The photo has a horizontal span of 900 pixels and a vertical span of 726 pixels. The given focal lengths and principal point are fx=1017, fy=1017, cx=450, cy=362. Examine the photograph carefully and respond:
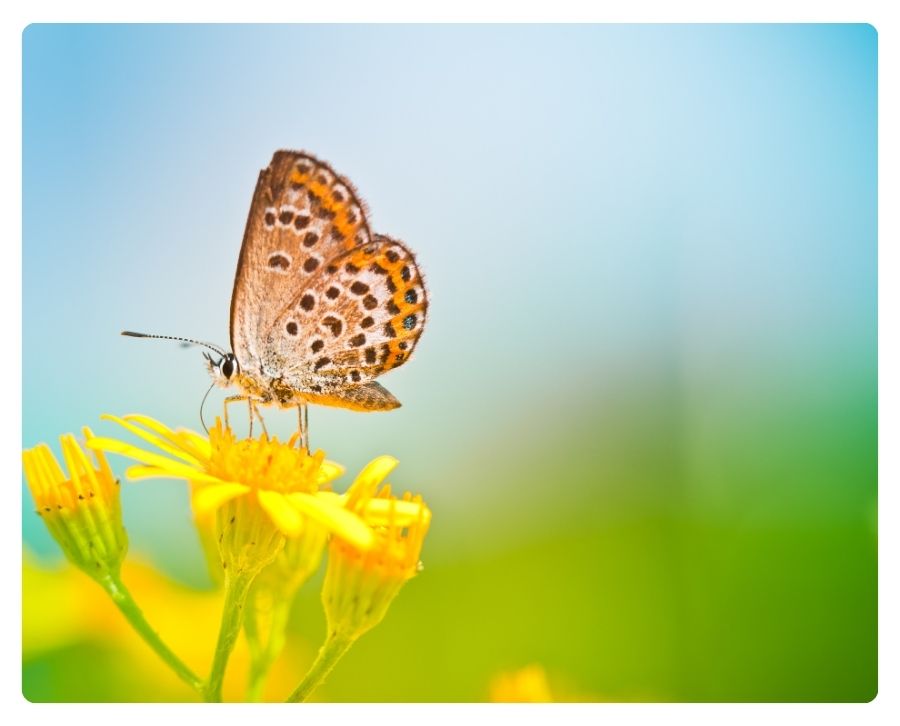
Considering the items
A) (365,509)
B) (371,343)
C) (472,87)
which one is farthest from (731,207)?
(365,509)

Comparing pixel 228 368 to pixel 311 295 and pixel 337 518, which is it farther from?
pixel 337 518

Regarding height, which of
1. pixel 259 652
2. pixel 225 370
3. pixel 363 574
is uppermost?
pixel 225 370

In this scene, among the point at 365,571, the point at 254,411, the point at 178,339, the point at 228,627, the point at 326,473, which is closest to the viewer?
the point at 228,627

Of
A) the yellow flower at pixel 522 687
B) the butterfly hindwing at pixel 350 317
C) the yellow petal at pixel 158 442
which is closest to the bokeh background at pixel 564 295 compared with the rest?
the yellow flower at pixel 522 687

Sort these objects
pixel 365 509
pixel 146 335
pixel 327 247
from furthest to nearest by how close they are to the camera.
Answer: pixel 146 335
pixel 327 247
pixel 365 509

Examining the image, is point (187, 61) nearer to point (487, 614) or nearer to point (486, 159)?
point (486, 159)

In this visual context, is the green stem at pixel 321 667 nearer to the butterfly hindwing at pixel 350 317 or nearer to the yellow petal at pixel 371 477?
the yellow petal at pixel 371 477

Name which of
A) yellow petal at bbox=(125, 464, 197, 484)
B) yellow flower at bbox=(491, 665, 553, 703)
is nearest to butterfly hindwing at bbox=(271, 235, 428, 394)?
yellow petal at bbox=(125, 464, 197, 484)

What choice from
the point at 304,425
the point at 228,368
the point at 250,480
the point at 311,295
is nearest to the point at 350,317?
the point at 311,295
